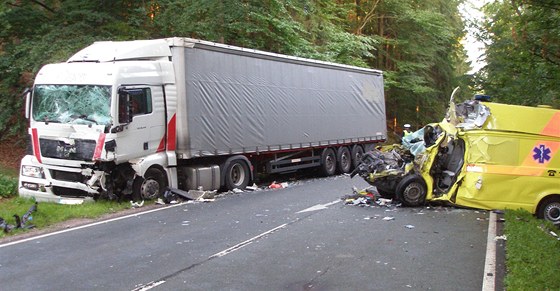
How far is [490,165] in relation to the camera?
9922 mm

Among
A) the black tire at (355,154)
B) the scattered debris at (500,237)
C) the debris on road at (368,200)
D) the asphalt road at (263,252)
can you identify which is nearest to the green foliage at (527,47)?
the asphalt road at (263,252)

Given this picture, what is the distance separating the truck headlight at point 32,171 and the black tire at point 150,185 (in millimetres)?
2003

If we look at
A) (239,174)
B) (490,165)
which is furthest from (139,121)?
(490,165)

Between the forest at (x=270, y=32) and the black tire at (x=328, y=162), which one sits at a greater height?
the forest at (x=270, y=32)

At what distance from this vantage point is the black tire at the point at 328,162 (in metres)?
18.3

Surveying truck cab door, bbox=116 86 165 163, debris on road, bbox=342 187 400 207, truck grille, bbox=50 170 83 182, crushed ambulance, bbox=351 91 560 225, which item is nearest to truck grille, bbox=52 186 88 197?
truck grille, bbox=50 170 83 182

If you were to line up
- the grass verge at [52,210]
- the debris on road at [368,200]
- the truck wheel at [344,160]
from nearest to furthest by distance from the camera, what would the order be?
the grass verge at [52,210] → the debris on road at [368,200] → the truck wheel at [344,160]

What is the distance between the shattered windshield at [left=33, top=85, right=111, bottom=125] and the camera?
35.0 feet

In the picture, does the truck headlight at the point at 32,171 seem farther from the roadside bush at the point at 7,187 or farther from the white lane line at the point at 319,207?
the white lane line at the point at 319,207

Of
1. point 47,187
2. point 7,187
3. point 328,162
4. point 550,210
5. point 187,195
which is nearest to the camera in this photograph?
point 550,210

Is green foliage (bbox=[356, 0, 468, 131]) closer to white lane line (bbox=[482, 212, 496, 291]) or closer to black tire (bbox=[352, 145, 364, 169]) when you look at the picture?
black tire (bbox=[352, 145, 364, 169])

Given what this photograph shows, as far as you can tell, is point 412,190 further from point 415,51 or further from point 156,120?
point 415,51

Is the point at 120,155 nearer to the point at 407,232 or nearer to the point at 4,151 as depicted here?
the point at 407,232

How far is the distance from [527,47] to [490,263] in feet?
17.7
